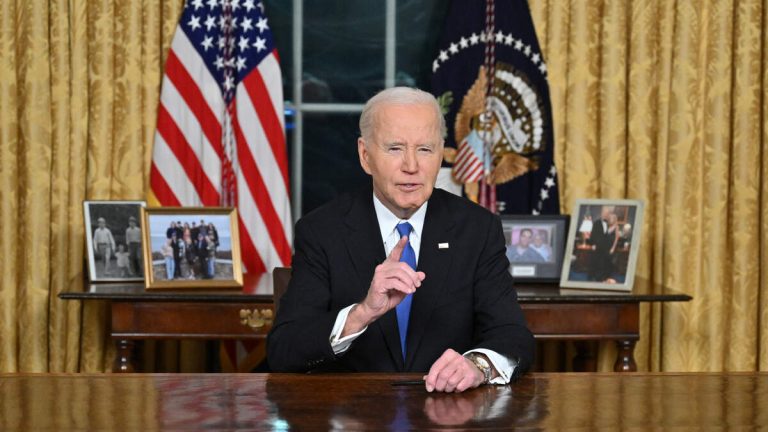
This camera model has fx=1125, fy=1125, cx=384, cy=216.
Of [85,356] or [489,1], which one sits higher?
[489,1]

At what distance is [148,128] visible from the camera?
4.65m

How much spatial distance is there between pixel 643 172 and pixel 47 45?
252 centimetres

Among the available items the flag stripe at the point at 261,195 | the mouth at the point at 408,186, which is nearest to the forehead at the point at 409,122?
the mouth at the point at 408,186

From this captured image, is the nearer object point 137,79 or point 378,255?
point 378,255

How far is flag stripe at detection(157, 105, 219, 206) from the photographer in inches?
183

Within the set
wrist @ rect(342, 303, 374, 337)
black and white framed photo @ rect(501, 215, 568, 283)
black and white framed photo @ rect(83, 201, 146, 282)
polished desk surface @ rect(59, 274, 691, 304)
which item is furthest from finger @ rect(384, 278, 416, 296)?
black and white framed photo @ rect(83, 201, 146, 282)

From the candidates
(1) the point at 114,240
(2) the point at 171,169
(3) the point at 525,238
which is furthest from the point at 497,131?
(1) the point at 114,240

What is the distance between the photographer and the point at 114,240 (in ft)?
14.5

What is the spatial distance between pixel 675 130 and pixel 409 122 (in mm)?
2229

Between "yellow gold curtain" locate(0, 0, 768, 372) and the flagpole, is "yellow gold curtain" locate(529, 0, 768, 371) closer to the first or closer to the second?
"yellow gold curtain" locate(0, 0, 768, 372)

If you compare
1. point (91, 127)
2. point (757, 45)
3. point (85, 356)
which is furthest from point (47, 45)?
point (757, 45)

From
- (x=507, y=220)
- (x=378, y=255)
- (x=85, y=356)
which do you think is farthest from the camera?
(x=85, y=356)

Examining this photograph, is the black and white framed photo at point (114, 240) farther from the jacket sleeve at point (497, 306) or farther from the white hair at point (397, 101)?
the jacket sleeve at point (497, 306)

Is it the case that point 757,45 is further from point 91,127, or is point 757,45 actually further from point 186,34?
point 91,127
